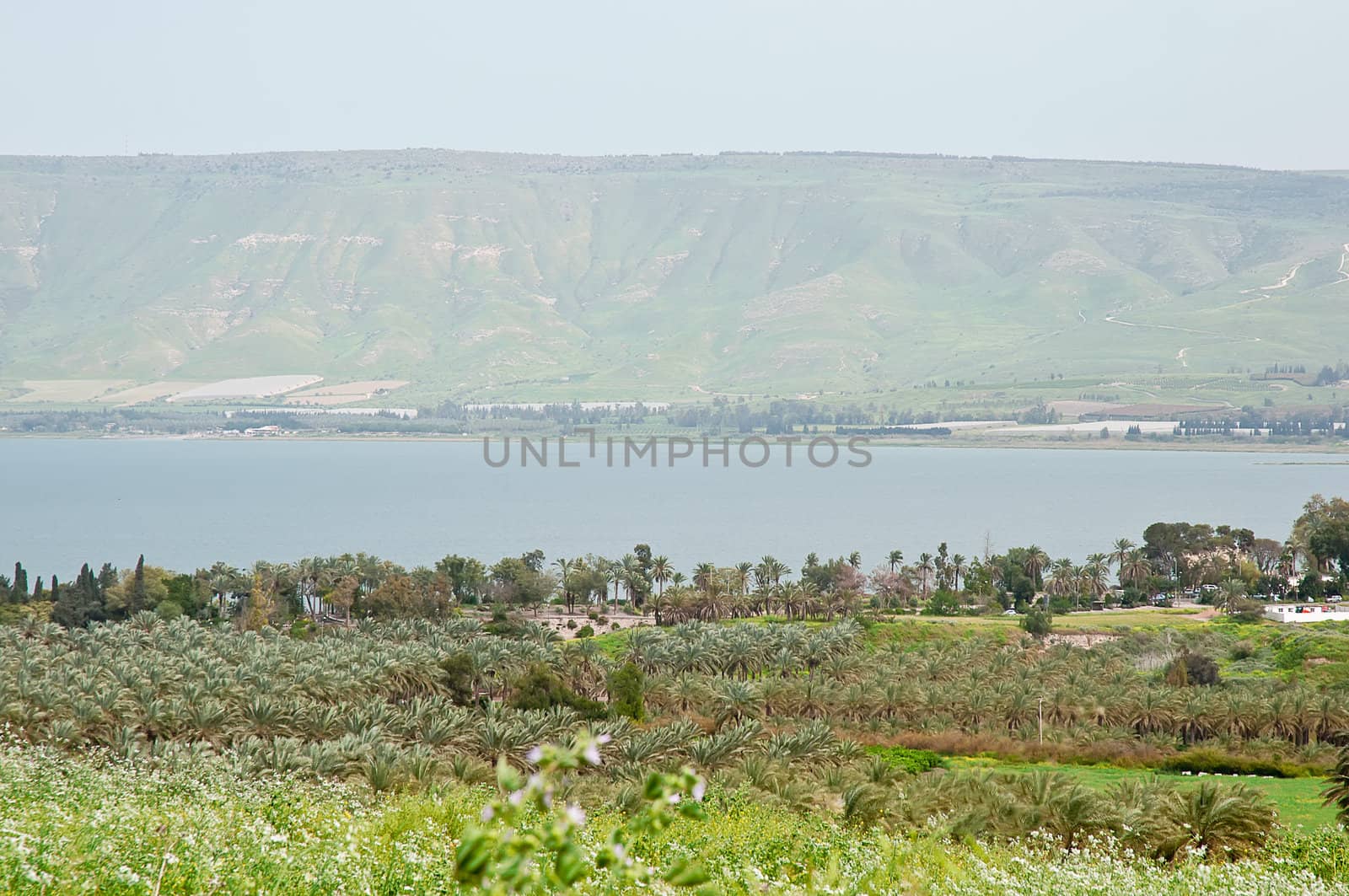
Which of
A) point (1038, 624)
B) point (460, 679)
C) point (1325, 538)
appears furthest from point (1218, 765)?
point (1325, 538)

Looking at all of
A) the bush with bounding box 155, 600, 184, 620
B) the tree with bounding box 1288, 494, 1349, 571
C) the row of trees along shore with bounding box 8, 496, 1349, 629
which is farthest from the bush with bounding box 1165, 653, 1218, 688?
the bush with bounding box 155, 600, 184, 620

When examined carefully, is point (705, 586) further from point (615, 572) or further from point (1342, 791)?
point (1342, 791)

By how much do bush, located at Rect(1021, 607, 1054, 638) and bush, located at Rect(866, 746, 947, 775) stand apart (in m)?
29.1

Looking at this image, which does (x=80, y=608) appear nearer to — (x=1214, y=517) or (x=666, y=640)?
(x=666, y=640)

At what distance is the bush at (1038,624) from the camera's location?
207 ft

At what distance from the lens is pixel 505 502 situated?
186875 millimetres

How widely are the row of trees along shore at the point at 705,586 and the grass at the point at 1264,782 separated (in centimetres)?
3461

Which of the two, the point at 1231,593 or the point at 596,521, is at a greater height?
the point at 1231,593

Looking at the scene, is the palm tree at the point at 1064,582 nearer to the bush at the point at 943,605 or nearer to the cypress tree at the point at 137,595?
the bush at the point at 943,605

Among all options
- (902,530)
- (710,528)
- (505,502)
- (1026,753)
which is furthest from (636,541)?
(1026,753)

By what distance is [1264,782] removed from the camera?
1308 inches

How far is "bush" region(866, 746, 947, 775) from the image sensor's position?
105 ft

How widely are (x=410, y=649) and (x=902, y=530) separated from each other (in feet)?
361

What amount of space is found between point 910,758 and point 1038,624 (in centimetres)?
3213
